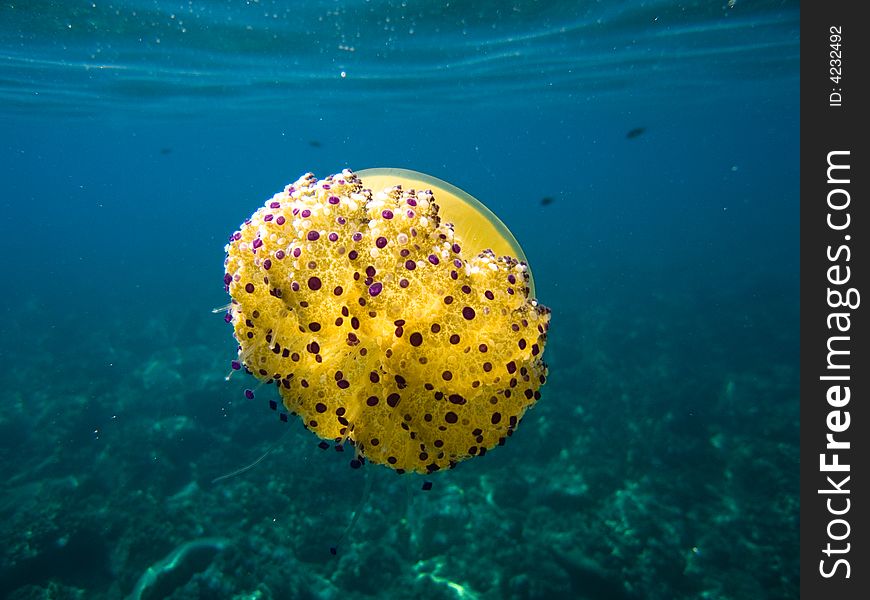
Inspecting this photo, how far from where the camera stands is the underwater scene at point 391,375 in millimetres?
2061

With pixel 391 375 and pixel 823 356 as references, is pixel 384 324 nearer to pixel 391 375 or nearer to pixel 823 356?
pixel 391 375

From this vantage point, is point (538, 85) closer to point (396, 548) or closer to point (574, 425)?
point (574, 425)

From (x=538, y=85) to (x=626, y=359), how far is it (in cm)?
1731

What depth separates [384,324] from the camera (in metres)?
2.00

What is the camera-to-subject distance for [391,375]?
6.66 ft

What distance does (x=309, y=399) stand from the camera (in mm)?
2137

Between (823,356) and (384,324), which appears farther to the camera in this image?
(823,356)

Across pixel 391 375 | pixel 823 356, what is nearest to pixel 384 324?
pixel 391 375

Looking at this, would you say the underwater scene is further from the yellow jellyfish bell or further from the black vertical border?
the black vertical border

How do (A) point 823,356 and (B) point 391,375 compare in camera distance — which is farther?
(A) point 823,356

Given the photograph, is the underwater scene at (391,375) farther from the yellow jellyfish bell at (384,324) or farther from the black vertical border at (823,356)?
the black vertical border at (823,356)

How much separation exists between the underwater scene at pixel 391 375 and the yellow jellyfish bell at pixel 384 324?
0.04 feet

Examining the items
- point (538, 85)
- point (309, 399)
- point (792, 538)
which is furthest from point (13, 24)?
point (538, 85)

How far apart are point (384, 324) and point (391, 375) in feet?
0.69
